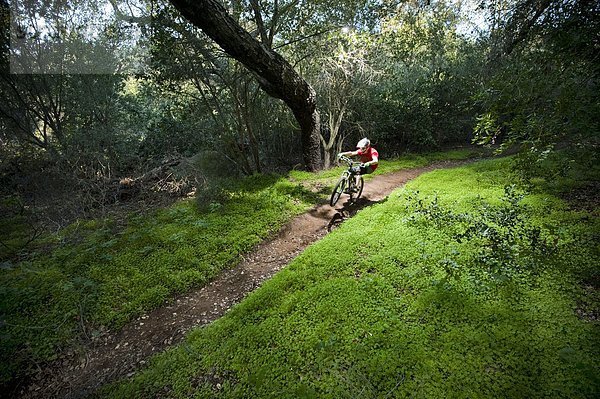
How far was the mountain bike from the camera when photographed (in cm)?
782

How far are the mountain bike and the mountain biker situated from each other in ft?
0.35

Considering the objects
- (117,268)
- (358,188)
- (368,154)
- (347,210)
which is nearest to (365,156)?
(368,154)

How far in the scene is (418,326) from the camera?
3418mm

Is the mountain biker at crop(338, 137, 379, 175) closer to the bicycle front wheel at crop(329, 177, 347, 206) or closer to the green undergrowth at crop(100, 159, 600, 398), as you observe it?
the bicycle front wheel at crop(329, 177, 347, 206)

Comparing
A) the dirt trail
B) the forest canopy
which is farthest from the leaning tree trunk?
the dirt trail

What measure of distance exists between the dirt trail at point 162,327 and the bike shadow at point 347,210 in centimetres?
19

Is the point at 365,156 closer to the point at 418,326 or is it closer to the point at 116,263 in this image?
the point at 418,326

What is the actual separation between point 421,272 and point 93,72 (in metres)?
18.3

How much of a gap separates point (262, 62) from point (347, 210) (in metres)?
5.20

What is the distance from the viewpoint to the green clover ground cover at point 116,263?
415cm

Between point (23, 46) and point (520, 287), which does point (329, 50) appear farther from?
point (23, 46)

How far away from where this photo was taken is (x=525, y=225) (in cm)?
525

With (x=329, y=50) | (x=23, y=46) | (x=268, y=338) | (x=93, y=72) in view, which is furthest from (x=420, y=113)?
(x=23, y=46)

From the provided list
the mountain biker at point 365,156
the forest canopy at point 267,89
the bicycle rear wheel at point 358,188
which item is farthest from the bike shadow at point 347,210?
the forest canopy at point 267,89
